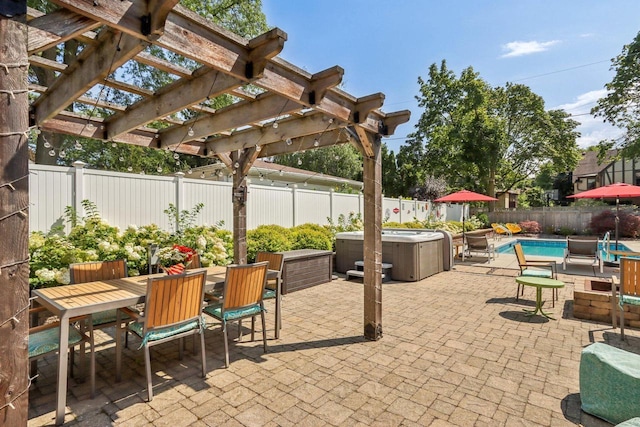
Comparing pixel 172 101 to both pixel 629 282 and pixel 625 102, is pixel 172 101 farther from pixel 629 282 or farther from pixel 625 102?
pixel 625 102

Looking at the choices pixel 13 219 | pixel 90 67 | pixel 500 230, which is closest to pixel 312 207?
pixel 90 67

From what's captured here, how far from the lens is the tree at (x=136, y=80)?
10516 mm

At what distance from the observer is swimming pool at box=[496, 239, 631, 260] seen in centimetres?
1269

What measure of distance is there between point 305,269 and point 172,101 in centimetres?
425

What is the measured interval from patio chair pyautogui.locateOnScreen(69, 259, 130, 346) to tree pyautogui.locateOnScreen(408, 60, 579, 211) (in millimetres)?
19376

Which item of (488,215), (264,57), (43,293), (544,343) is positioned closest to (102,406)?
(43,293)

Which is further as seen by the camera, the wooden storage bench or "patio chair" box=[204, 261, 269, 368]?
the wooden storage bench

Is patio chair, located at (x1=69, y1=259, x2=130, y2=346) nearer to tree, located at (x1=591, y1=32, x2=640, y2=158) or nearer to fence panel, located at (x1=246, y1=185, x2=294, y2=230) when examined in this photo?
fence panel, located at (x1=246, y1=185, x2=294, y2=230)

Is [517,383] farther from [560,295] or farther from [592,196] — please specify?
[592,196]

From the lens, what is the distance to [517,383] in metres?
2.97

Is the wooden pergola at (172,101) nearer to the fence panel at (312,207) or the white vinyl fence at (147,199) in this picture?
the white vinyl fence at (147,199)

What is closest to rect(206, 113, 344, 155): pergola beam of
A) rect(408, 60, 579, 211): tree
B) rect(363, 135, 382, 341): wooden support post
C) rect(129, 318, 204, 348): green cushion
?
rect(363, 135, 382, 341): wooden support post

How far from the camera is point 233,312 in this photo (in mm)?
3459

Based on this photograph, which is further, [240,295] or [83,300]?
[240,295]
